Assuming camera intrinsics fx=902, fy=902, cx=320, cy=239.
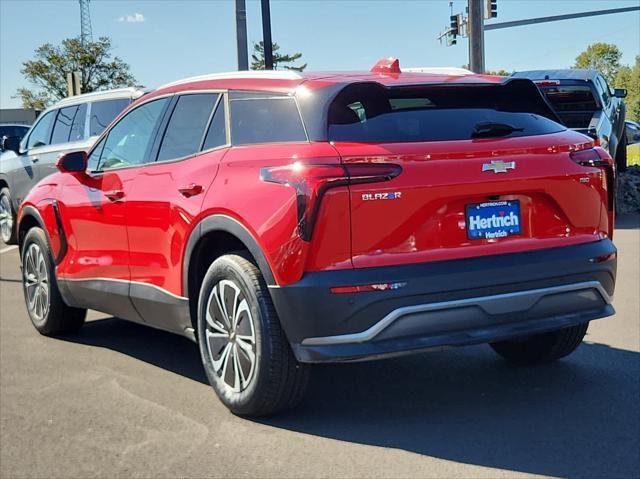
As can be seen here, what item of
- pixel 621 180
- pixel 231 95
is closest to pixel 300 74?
pixel 231 95

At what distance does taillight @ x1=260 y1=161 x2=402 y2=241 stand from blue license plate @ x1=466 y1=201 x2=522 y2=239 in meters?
0.44

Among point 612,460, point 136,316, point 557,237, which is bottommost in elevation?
point 612,460

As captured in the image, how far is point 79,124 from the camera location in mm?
11867

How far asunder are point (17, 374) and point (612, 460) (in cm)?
361

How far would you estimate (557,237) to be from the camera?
441 centimetres

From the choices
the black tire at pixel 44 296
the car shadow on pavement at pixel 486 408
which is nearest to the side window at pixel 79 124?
the black tire at pixel 44 296

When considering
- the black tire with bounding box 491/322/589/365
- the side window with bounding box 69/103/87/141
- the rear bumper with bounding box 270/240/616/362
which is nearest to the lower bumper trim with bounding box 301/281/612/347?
the rear bumper with bounding box 270/240/616/362

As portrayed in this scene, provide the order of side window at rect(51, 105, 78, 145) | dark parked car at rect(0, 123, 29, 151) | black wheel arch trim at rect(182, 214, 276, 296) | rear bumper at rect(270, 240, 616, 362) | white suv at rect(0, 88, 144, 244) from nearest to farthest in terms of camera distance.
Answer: rear bumper at rect(270, 240, 616, 362)
black wheel arch trim at rect(182, 214, 276, 296)
white suv at rect(0, 88, 144, 244)
side window at rect(51, 105, 78, 145)
dark parked car at rect(0, 123, 29, 151)

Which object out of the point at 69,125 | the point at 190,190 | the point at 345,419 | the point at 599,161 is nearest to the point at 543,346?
the point at 599,161

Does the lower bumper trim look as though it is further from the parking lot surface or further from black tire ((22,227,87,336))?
black tire ((22,227,87,336))

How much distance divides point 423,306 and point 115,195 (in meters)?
2.40

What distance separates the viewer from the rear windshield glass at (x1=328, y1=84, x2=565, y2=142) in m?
4.21

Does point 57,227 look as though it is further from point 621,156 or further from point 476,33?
point 476,33

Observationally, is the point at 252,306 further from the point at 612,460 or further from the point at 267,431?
the point at 612,460
